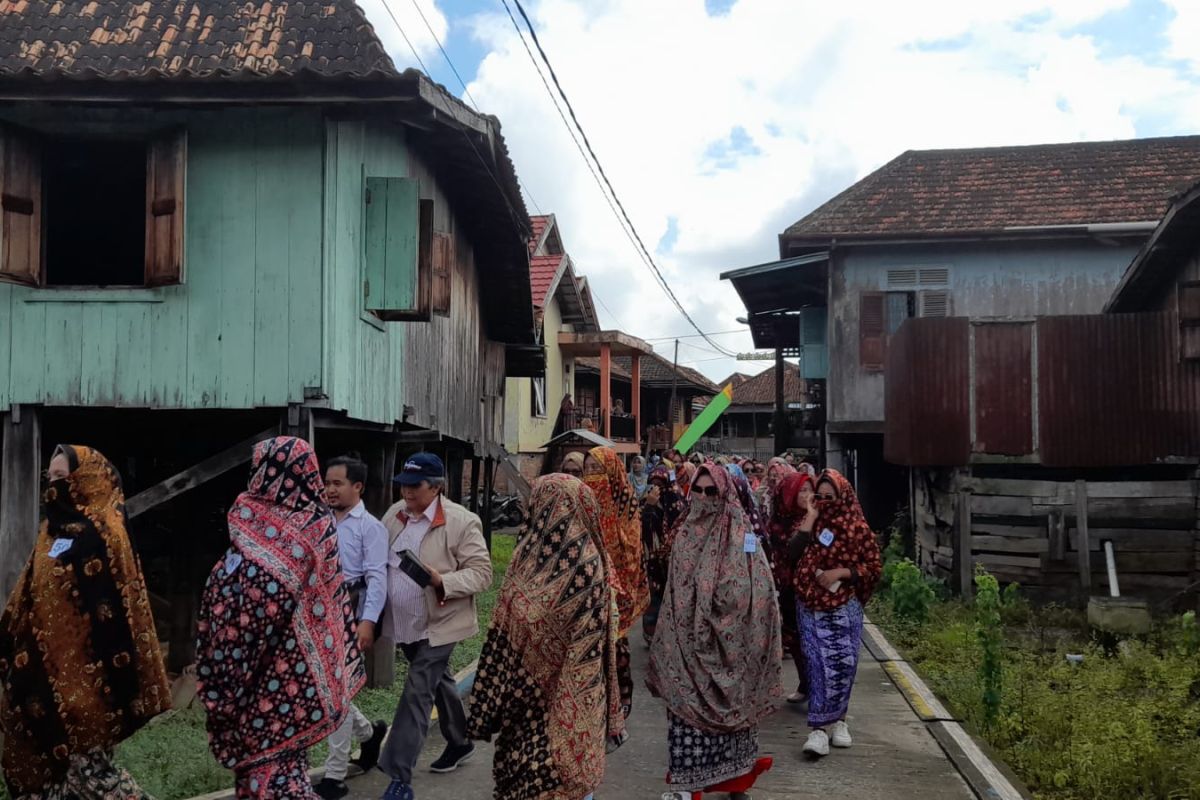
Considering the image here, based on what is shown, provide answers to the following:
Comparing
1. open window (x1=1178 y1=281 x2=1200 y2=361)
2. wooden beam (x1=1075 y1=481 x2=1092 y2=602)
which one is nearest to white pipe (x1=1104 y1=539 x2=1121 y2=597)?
wooden beam (x1=1075 y1=481 x2=1092 y2=602)

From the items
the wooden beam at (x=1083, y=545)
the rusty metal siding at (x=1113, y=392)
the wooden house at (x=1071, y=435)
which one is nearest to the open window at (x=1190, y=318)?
the wooden house at (x=1071, y=435)

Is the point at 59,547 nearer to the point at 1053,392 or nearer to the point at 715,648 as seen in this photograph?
the point at 715,648

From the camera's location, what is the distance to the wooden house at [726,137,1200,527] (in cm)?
1752

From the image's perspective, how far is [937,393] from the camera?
13148 mm

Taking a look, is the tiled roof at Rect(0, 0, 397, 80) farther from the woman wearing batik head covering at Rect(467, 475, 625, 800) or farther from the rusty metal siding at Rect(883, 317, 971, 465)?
the rusty metal siding at Rect(883, 317, 971, 465)

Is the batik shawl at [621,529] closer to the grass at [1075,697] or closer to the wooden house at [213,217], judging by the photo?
the wooden house at [213,217]

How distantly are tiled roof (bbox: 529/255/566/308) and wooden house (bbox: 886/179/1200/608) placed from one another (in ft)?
37.0

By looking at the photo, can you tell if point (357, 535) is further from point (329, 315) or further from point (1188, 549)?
point (1188, 549)

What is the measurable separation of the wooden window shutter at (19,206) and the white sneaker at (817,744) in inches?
257

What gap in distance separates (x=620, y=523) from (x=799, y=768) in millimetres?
2086

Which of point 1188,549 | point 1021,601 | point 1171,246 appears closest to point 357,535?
point 1021,601

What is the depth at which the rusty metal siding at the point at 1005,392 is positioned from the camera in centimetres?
1282

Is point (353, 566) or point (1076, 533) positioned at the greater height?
point (353, 566)

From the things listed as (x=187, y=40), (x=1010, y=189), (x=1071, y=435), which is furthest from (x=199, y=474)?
(x=1010, y=189)
